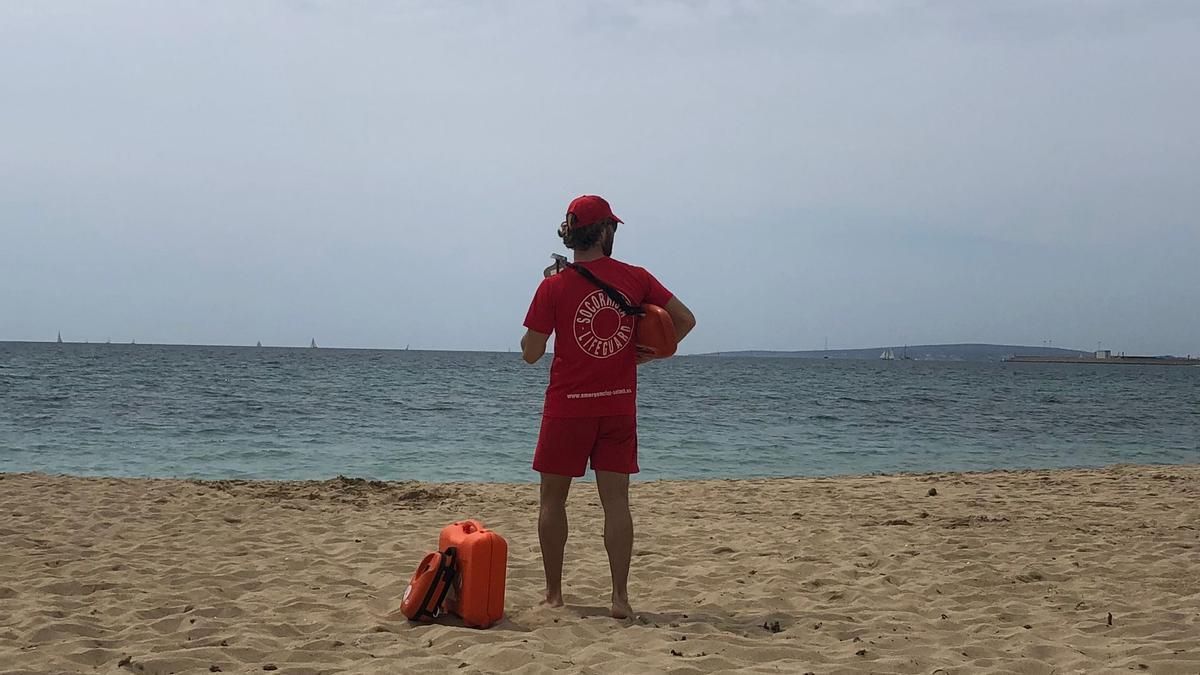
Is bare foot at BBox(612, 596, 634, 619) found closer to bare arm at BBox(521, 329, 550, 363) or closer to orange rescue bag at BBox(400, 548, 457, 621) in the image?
orange rescue bag at BBox(400, 548, 457, 621)

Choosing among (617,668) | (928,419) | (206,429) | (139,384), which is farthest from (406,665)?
(139,384)

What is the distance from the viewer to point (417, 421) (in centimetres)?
2141

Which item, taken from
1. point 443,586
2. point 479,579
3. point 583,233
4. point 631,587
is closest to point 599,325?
point 583,233

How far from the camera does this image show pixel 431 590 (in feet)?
14.2

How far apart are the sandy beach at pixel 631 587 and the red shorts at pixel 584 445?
720 millimetres

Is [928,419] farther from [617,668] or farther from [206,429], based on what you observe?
[617,668]

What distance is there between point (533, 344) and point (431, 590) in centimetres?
125

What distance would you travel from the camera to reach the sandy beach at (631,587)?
3742 mm

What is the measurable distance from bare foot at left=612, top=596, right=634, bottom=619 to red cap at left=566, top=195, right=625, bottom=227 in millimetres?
1798

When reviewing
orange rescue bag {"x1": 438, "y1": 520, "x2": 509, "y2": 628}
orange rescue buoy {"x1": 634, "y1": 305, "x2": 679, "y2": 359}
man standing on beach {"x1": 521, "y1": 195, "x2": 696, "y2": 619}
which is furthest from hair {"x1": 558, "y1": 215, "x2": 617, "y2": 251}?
orange rescue bag {"x1": 438, "y1": 520, "x2": 509, "y2": 628}

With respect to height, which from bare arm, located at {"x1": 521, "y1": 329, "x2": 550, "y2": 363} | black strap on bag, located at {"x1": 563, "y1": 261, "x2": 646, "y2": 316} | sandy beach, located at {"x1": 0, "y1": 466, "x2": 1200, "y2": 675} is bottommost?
sandy beach, located at {"x1": 0, "y1": 466, "x2": 1200, "y2": 675}

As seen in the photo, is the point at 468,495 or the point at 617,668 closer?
the point at 617,668

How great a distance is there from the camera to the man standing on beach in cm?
424

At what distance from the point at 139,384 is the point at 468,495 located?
29.1 m
